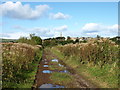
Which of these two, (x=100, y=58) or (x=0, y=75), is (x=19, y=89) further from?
(x=100, y=58)

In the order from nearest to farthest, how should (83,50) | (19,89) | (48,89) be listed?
1. (19,89)
2. (48,89)
3. (83,50)

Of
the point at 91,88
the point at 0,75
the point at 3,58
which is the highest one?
the point at 3,58

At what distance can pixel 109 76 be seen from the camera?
8.83 metres

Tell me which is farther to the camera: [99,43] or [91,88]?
[99,43]

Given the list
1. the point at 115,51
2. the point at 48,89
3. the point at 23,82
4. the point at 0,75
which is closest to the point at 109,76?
the point at 115,51

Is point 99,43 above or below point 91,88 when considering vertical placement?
above

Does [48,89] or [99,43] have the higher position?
[99,43]

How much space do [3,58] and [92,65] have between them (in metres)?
6.73

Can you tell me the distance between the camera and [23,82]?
8.35 m

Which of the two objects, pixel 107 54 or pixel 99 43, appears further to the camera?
pixel 99 43

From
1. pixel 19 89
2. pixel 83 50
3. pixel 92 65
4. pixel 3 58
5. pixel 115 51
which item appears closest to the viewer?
pixel 19 89

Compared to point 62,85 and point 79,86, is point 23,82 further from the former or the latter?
point 79,86

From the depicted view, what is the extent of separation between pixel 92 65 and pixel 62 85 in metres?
4.30

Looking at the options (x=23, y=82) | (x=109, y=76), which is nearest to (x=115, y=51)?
(x=109, y=76)
